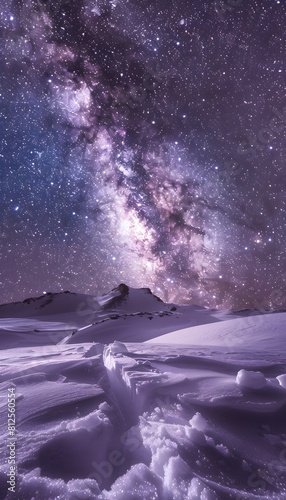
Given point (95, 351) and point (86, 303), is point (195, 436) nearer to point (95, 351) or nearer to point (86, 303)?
point (95, 351)

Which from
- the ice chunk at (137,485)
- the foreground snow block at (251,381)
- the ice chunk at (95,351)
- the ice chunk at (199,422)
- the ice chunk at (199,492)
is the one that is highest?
the ice chunk at (95,351)

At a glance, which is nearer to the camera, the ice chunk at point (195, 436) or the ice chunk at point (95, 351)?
the ice chunk at point (195, 436)

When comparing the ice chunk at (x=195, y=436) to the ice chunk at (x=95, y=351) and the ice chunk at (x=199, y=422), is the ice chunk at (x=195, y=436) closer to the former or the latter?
the ice chunk at (x=199, y=422)

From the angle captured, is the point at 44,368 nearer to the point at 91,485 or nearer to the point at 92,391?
the point at 92,391

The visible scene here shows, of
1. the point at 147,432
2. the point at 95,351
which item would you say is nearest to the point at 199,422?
the point at 147,432

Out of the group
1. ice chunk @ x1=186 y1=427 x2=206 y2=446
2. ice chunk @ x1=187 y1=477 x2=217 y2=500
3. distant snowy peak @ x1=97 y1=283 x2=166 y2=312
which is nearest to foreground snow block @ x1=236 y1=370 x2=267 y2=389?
ice chunk @ x1=186 y1=427 x2=206 y2=446

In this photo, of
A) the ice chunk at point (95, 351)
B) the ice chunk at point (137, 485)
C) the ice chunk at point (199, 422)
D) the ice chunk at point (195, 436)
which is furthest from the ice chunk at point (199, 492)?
the ice chunk at point (95, 351)

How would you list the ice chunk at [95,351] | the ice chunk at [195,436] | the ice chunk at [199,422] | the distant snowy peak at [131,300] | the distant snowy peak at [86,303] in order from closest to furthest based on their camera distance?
the ice chunk at [195,436] < the ice chunk at [199,422] < the ice chunk at [95,351] < the distant snowy peak at [131,300] < the distant snowy peak at [86,303]

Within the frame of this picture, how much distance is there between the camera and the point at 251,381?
82.4 inches

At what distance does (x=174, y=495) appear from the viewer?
1128 mm

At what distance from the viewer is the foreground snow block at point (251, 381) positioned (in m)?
2.07

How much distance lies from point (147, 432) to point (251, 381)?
2.91 ft

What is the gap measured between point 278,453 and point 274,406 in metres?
0.44

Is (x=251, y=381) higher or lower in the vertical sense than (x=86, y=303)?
lower
